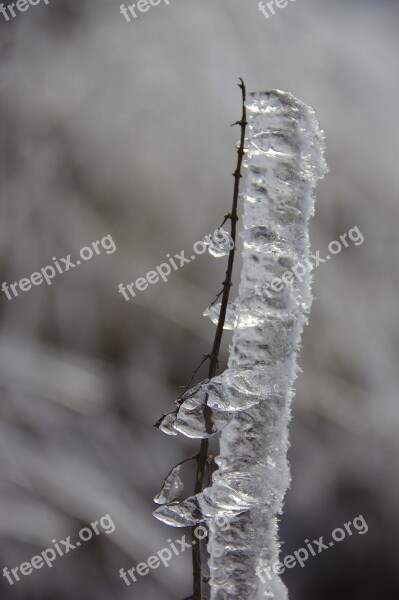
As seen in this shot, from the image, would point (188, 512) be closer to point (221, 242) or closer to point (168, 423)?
point (168, 423)

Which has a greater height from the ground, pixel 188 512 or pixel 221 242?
pixel 221 242

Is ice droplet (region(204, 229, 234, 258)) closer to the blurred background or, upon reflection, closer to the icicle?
the icicle

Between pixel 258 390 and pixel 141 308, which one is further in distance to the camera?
pixel 141 308

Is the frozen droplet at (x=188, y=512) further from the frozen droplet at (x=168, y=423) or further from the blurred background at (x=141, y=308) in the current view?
the blurred background at (x=141, y=308)

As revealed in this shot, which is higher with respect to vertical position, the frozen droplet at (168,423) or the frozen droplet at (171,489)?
the frozen droplet at (168,423)

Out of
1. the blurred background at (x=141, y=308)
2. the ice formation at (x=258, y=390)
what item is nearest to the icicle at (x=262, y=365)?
the ice formation at (x=258, y=390)

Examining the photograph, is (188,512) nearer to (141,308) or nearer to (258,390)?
(258,390)

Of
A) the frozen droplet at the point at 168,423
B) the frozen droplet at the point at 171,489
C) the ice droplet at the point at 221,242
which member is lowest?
the frozen droplet at the point at 171,489

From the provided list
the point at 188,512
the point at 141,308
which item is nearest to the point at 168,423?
the point at 188,512

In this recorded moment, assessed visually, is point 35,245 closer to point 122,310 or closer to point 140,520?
point 122,310
